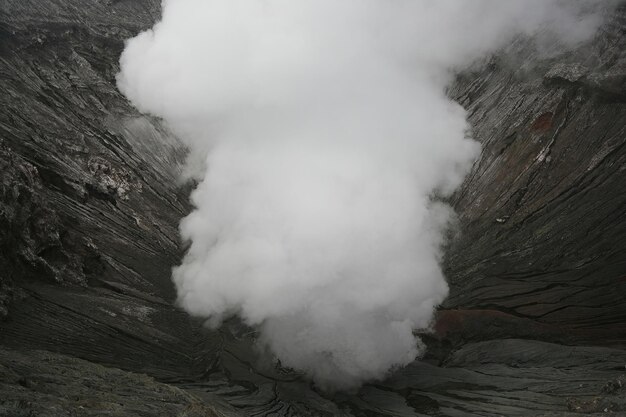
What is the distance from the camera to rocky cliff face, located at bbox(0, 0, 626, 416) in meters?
29.2

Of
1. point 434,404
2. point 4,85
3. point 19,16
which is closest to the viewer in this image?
point 434,404

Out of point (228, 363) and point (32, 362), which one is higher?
point (228, 363)

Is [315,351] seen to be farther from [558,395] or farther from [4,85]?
[4,85]

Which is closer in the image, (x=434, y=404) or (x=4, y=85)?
(x=434, y=404)

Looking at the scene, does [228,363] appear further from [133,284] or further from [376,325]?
[376,325]

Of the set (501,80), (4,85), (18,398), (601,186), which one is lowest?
(18,398)

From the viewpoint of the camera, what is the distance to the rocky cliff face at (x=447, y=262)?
2917 centimetres

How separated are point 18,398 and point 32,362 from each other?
7.00 m

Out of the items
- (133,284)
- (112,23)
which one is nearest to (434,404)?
(133,284)

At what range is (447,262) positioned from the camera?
41.7 meters

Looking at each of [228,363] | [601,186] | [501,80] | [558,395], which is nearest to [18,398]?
[228,363]

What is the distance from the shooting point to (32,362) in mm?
23859

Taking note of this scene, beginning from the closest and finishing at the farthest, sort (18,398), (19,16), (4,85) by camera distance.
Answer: (18,398) → (4,85) → (19,16)

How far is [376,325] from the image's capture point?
41406mm
